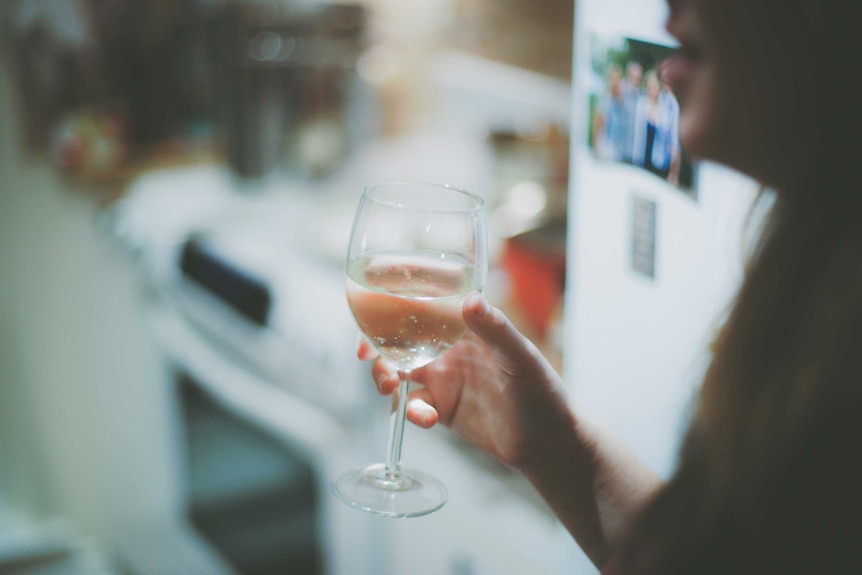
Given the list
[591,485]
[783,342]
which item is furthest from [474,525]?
[783,342]

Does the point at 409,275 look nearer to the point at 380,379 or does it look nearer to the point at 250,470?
the point at 380,379

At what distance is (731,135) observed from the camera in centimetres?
67

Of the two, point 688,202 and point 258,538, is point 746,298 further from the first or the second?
point 258,538

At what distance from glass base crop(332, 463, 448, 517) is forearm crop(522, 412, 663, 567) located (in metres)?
0.10

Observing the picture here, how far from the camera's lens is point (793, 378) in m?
0.56

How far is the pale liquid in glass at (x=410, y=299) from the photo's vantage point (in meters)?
0.69

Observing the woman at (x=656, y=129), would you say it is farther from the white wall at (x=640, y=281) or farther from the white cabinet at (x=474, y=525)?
the white cabinet at (x=474, y=525)

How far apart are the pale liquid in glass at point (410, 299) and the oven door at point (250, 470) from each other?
89 cm

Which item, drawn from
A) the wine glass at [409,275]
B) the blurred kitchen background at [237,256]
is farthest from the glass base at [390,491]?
the blurred kitchen background at [237,256]

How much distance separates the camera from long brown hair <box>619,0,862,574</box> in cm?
Result: 54

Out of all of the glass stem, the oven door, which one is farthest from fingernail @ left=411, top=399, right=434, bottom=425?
the oven door

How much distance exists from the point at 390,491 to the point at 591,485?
19 centimetres

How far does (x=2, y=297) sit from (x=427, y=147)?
129 cm

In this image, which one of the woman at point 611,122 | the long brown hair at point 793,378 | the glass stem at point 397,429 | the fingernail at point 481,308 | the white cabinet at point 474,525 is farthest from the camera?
the white cabinet at point 474,525
